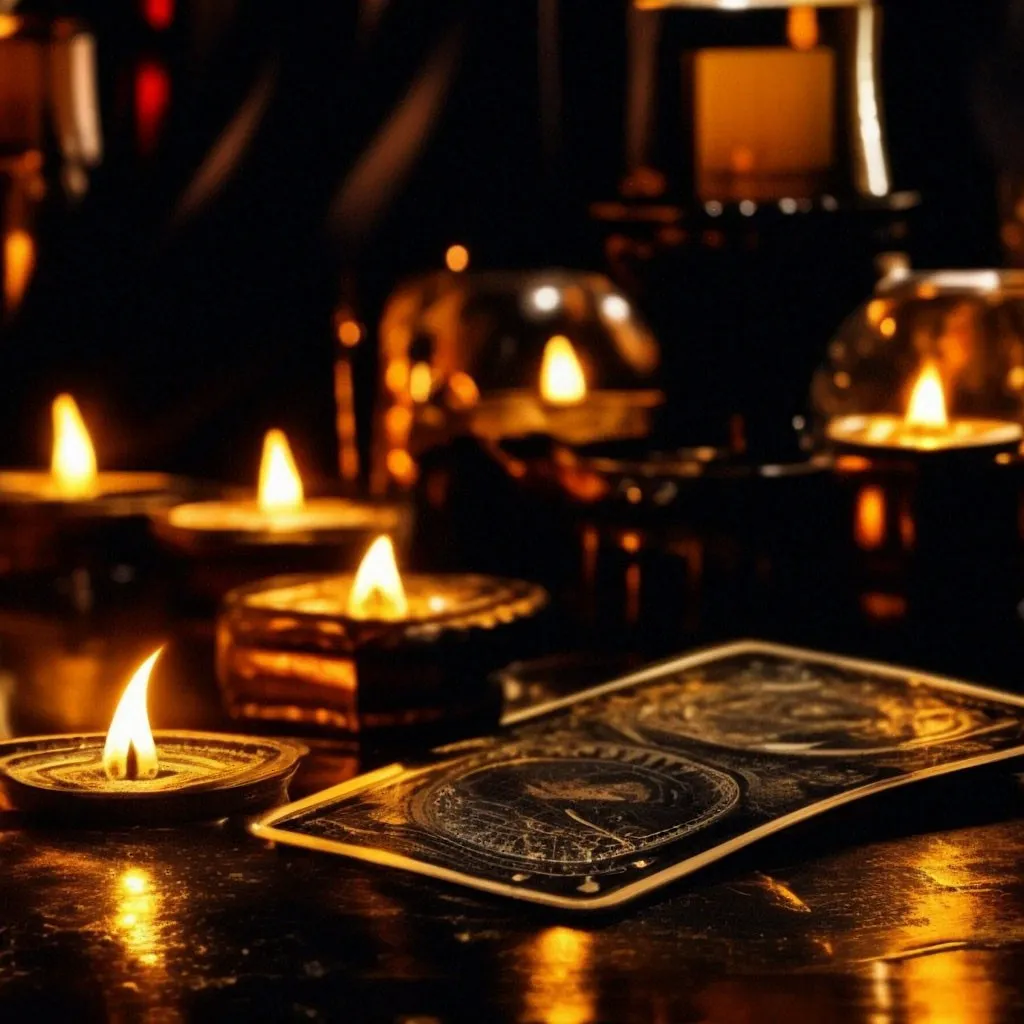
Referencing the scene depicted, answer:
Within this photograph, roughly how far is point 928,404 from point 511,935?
2.30 ft

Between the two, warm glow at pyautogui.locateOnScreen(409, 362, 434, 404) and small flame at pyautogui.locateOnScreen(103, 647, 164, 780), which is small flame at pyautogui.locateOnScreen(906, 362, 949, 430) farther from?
small flame at pyautogui.locateOnScreen(103, 647, 164, 780)

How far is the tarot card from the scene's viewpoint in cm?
90

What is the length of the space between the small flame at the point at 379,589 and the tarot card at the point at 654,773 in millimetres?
93

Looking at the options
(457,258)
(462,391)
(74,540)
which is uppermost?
(457,258)

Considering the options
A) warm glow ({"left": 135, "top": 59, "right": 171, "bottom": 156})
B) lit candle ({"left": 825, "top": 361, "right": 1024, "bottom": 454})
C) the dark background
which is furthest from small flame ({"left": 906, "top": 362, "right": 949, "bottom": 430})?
warm glow ({"left": 135, "top": 59, "right": 171, "bottom": 156})

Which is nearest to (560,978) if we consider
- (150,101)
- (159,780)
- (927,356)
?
(159,780)

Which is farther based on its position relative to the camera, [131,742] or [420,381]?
[420,381]

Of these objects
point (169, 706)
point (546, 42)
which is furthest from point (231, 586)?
point (546, 42)

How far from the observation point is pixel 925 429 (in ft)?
4.60

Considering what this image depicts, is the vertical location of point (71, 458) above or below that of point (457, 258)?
below

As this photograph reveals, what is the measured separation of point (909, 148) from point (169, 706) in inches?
44.1

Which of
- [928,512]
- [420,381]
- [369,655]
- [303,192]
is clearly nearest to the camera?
[369,655]

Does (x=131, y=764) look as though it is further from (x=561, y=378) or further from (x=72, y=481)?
(x=72, y=481)

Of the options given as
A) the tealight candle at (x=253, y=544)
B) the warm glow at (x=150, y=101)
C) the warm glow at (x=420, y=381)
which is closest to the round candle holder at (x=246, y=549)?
the tealight candle at (x=253, y=544)
